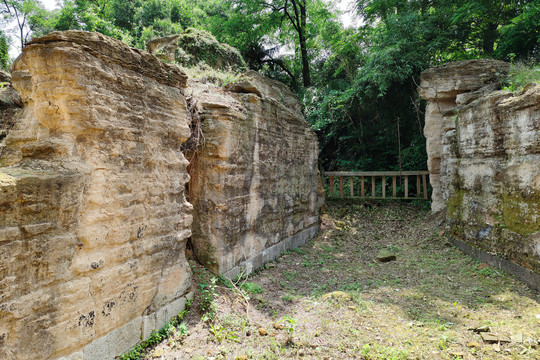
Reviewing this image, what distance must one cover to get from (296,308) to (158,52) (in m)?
5.55

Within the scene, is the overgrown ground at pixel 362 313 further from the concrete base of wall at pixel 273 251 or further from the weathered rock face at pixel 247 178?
the weathered rock face at pixel 247 178

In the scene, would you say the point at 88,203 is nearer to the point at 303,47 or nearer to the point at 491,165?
the point at 491,165

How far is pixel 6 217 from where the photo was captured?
2.18 metres

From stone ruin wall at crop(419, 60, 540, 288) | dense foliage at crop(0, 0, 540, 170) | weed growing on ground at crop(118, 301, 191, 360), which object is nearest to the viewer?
weed growing on ground at crop(118, 301, 191, 360)

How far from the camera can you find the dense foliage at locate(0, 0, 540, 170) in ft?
29.2

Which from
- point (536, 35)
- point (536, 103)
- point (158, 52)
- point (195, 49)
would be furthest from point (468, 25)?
point (158, 52)

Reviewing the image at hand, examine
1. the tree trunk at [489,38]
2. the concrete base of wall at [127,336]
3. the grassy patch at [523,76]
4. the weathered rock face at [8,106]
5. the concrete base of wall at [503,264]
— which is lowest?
the concrete base of wall at [503,264]

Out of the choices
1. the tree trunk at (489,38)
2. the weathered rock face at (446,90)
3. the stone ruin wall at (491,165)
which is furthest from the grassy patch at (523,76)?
the tree trunk at (489,38)

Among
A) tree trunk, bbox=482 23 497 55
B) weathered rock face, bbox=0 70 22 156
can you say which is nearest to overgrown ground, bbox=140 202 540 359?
weathered rock face, bbox=0 70 22 156

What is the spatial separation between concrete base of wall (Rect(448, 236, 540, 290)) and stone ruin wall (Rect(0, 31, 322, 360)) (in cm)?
487

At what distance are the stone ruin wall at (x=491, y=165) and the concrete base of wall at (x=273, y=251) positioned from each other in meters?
3.26

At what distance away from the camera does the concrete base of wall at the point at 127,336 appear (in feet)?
8.93

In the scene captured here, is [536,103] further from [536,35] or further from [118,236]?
[118,236]

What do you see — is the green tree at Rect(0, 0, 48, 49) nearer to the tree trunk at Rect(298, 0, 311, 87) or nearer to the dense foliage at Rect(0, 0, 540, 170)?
the dense foliage at Rect(0, 0, 540, 170)
